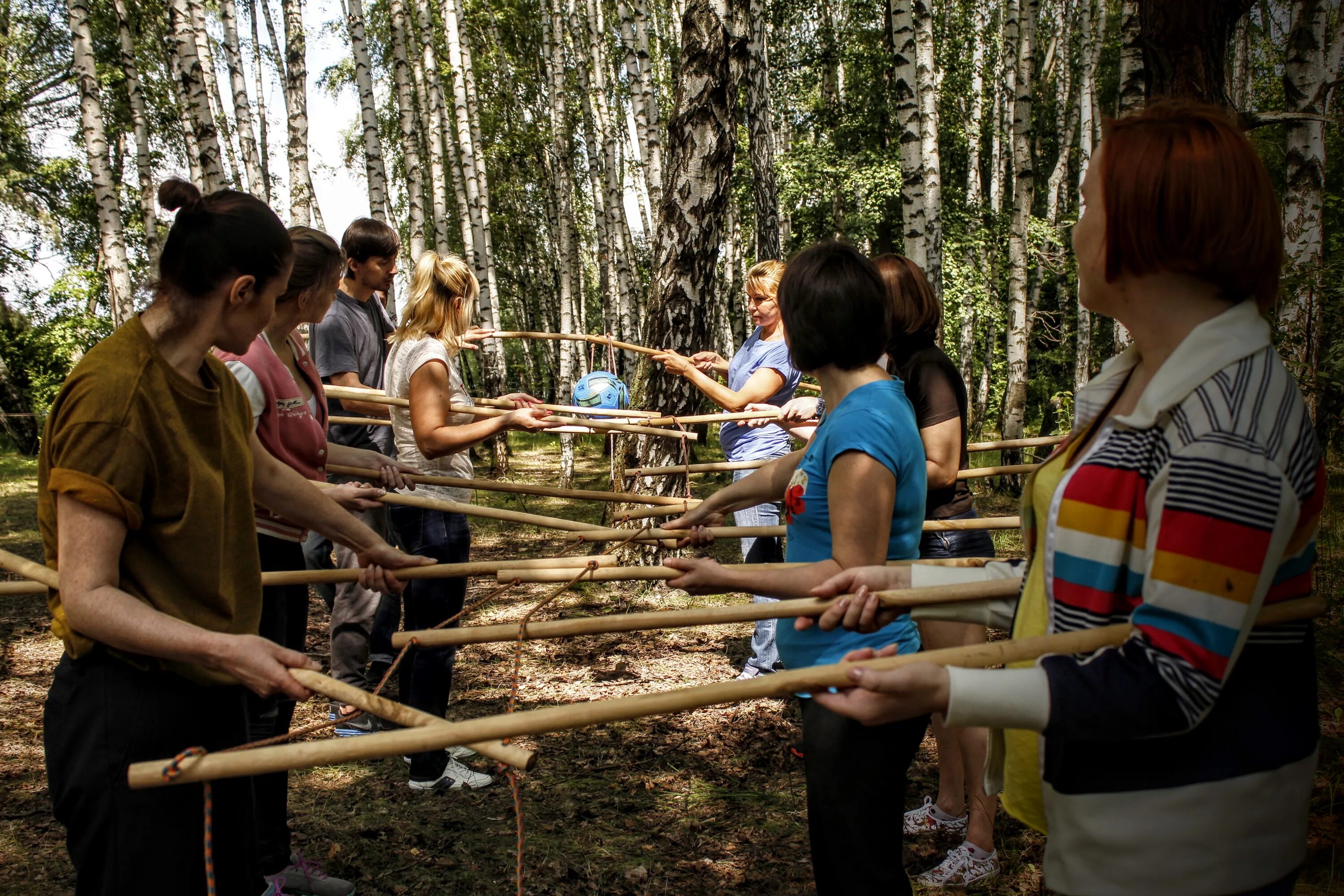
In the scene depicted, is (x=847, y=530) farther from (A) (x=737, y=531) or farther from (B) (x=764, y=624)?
(B) (x=764, y=624)

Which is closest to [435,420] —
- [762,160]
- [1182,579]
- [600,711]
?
[600,711]

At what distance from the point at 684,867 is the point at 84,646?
8.01 ft

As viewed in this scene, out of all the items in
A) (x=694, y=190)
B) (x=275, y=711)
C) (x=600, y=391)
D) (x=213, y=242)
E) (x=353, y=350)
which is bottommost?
(x=275, y=711)

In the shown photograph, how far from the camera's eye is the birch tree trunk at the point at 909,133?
8.55 meters

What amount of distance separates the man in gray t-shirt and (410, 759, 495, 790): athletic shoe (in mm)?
1737

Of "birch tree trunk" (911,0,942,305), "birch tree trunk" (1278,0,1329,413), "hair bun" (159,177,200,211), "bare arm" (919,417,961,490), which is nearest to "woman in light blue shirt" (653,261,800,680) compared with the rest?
"bare arm" (919,417,961,490)

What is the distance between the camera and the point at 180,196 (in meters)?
2.06

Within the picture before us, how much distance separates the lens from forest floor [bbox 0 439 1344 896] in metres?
3.49

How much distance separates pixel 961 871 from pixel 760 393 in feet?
8.71

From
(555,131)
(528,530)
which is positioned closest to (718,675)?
(528,530)

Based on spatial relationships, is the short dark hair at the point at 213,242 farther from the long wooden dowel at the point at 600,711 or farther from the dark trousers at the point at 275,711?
the dark trousers at the point at 275,711

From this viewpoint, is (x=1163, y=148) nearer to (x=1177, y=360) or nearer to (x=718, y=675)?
(x=1177, y=360)

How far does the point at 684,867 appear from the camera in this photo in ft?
11.7

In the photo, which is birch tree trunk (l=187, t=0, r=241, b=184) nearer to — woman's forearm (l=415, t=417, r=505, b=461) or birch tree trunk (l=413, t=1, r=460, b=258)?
birch tree trunk (l=413, t=1, r=460, b=258)
